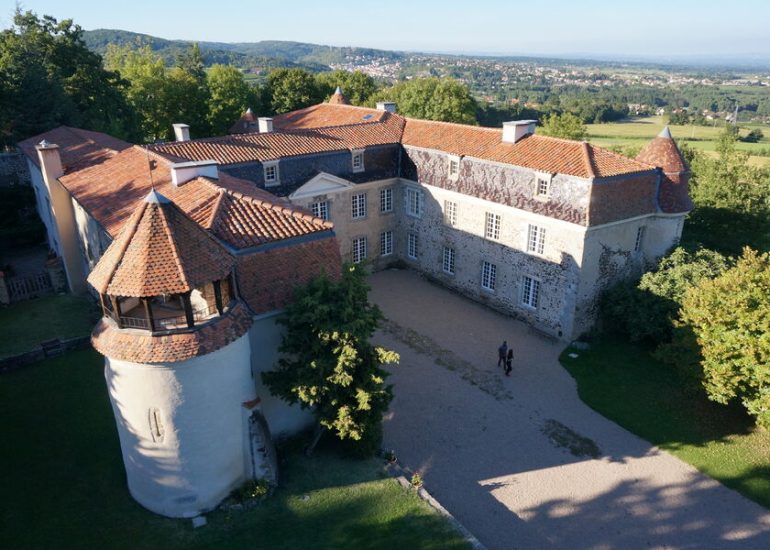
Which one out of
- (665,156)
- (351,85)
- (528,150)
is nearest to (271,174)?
(528,150)

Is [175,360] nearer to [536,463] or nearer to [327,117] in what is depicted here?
[536,463]

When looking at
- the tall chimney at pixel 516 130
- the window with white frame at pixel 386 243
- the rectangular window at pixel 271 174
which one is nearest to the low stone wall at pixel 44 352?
the rectangular window at pixel 271 174

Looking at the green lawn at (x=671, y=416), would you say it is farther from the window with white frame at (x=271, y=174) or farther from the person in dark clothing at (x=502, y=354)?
the window with white frame at (x=271, y=174)

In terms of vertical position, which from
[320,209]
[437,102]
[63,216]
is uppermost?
[437,102]

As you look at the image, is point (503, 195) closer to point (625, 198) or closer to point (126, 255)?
point (625, 198)

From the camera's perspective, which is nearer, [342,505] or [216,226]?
[342,505]

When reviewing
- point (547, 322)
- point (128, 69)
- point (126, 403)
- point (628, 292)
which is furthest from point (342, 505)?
point (128, 69)
